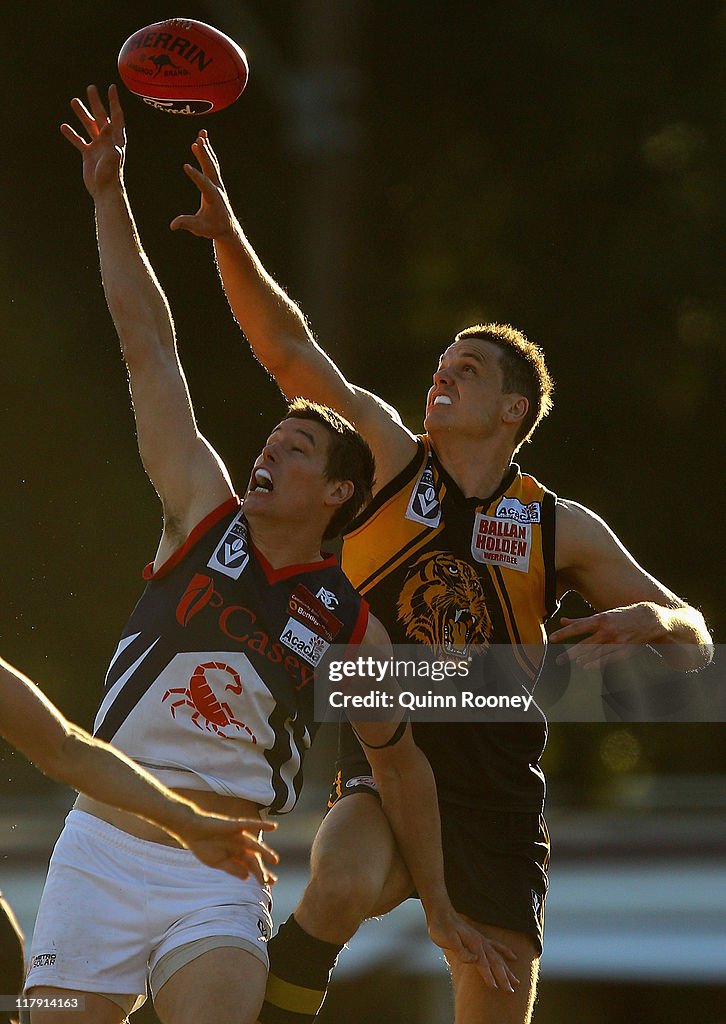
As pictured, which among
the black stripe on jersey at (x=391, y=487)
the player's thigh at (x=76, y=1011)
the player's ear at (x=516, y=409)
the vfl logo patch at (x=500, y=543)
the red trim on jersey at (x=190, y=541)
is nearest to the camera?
the player's thigh at (x=76, y=1011)

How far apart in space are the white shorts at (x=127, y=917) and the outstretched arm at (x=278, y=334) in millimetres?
1679

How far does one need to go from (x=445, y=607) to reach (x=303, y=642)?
3.35 feet

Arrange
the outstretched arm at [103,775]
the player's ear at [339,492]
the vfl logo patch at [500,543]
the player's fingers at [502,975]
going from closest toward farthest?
1. the outstretched arm at [103,775]
2. the player's ear at [339,492]
3. the player's fingers at [502,975]
4. the vfl logo patch at [500,543]

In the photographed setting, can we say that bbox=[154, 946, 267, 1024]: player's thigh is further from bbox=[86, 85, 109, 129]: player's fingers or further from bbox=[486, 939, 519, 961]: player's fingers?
bbox=[86, 85, 109, 129]: player's fingers

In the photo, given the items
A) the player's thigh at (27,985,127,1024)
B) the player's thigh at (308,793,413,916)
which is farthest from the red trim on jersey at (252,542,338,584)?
the player's thigh at (27,985,127,1024)

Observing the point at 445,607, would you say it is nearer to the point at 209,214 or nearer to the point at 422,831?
the point at 422,831

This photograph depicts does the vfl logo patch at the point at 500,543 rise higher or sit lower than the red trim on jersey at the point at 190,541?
higher

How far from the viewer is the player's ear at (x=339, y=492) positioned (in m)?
4.60

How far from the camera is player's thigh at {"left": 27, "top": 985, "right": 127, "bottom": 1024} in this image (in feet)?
12.8

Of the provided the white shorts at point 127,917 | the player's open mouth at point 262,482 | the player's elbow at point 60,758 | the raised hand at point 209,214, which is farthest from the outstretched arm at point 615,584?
the player's elbow at point 60,758

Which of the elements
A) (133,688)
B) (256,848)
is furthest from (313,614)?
(256,848)

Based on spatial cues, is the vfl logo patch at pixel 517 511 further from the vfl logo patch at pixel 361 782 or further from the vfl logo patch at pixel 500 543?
the vfl logo patch at pixel 361 782

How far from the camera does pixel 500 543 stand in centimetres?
541

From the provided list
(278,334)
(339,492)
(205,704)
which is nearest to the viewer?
(205,704)
